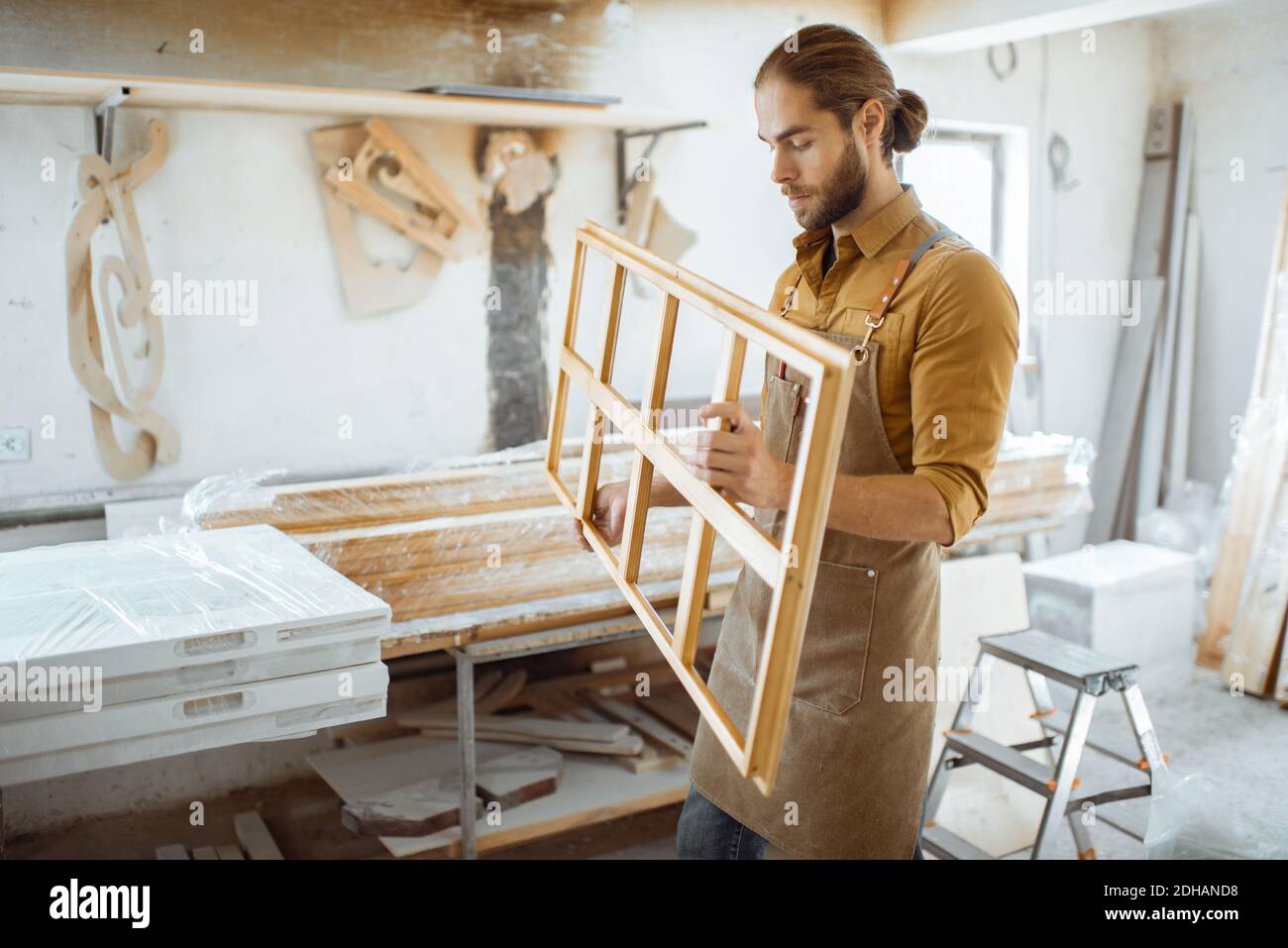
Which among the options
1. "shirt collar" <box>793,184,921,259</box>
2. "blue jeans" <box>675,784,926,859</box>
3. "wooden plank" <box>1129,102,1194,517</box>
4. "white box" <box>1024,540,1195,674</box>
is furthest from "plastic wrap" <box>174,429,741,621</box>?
"wooden plank" <box>1129,102,1194,517</box>

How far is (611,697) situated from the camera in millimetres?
3475

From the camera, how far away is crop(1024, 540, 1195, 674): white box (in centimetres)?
407

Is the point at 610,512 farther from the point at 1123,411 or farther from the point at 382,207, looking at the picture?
the point at 1123,411

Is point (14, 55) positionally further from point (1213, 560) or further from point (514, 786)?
point (1213, 560)

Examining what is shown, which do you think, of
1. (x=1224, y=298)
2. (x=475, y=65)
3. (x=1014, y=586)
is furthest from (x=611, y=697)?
(x=1224, y=298)

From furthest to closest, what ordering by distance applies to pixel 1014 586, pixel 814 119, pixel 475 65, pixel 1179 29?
pixel 1179 29, pixel 1014 586, pixel 475 65, pixel 814 119

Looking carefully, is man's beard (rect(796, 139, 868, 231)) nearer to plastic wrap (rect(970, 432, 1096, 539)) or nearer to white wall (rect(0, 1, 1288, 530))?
white wall (rect(0, 1, 1288, 530))

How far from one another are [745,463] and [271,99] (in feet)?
6.92

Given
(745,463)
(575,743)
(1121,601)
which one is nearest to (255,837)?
(575,743)

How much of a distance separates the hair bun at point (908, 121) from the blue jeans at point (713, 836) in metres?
1.09

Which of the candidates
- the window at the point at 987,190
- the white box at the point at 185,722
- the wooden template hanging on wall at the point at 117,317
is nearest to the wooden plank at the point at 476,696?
the wooden template hanging on wall at the point at 117,317

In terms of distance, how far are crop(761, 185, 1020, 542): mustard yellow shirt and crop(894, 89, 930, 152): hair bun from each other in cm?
7

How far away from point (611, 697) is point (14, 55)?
2406 mm

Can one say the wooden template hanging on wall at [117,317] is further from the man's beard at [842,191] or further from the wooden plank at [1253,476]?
the wooden plank at [1253,476]
